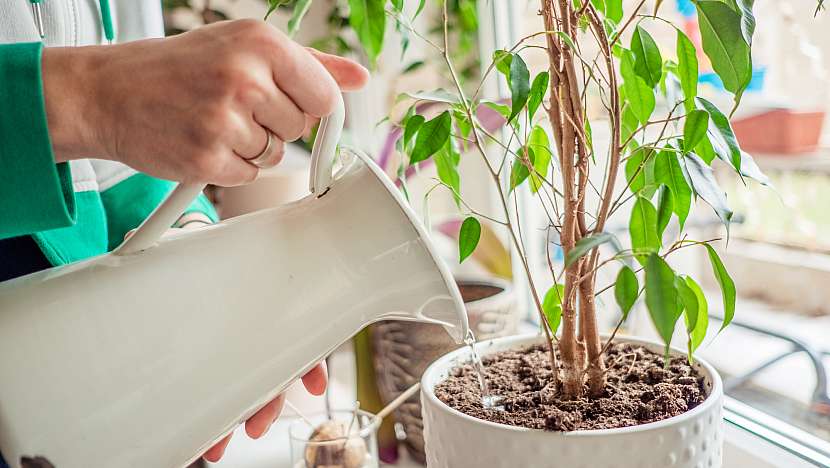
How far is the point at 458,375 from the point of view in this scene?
2.16 ft

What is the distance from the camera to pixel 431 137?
574 millimetres

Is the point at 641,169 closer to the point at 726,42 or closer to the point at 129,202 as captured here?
the point at 726,42

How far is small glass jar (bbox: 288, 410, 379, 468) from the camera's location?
2.80 feet

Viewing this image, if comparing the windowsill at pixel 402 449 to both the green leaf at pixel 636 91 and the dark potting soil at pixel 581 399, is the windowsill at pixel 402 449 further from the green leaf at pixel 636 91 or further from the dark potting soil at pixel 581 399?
the green leaf at pixel 636 91

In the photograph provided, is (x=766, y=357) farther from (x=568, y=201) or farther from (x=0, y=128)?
(x=0, y=128)

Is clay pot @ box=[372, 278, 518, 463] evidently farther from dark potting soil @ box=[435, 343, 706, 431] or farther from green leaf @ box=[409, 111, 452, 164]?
green leaf @ box=[409, 111, 452, 164]

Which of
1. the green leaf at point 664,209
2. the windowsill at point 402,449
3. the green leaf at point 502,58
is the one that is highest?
the green leaf at point 502,58

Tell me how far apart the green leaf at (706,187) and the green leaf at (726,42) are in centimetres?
6

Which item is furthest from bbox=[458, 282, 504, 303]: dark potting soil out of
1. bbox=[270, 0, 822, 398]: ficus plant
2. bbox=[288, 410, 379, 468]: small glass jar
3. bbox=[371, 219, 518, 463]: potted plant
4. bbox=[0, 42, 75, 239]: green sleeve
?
bbox=[0, 42, 75, 239]: green sleeve

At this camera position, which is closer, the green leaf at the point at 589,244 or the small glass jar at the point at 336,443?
the green leaf at the point at 589,244

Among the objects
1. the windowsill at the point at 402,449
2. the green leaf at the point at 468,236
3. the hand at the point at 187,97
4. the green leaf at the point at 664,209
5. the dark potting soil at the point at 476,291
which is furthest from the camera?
the dark potting soil at the point at 476,291

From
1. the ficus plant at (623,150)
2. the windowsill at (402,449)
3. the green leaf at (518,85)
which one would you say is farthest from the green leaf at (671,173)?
the windowsill at (402,449)

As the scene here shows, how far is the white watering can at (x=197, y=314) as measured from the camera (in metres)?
0.42

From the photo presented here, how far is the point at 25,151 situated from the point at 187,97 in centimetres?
10
